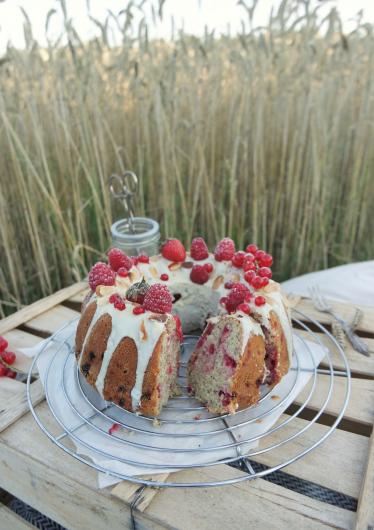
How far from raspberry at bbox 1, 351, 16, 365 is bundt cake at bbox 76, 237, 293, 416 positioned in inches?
10.9

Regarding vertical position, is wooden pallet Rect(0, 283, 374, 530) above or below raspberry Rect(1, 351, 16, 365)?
below

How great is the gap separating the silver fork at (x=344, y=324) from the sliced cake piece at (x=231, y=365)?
0.43m

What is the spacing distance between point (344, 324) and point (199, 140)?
1257mm

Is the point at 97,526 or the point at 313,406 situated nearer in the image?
the point at 97,526

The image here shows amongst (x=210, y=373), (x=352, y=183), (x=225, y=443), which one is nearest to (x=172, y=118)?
(x=352, y=183)

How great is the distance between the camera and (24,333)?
5.35ft

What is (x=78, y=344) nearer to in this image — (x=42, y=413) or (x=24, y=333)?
(x=42, y=413)

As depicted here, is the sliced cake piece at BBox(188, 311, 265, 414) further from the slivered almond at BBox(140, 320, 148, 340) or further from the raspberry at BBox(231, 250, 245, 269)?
the raspberry at BBox(231, 250, 245, 269)

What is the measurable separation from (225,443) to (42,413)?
1.62 ft

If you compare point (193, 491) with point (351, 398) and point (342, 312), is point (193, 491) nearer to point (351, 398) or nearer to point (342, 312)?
point (351, 398)

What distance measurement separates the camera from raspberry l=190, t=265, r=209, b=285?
1.47m

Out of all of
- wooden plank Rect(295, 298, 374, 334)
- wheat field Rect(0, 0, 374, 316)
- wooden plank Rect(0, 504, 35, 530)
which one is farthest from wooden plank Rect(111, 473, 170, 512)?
wheat field Rect(0, 0, 374, 316)

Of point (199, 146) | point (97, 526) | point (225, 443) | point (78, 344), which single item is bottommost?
point (97, 526)

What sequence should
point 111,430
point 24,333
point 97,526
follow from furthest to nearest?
1. point 24,333
2. point 111,430
3. point 97,526
